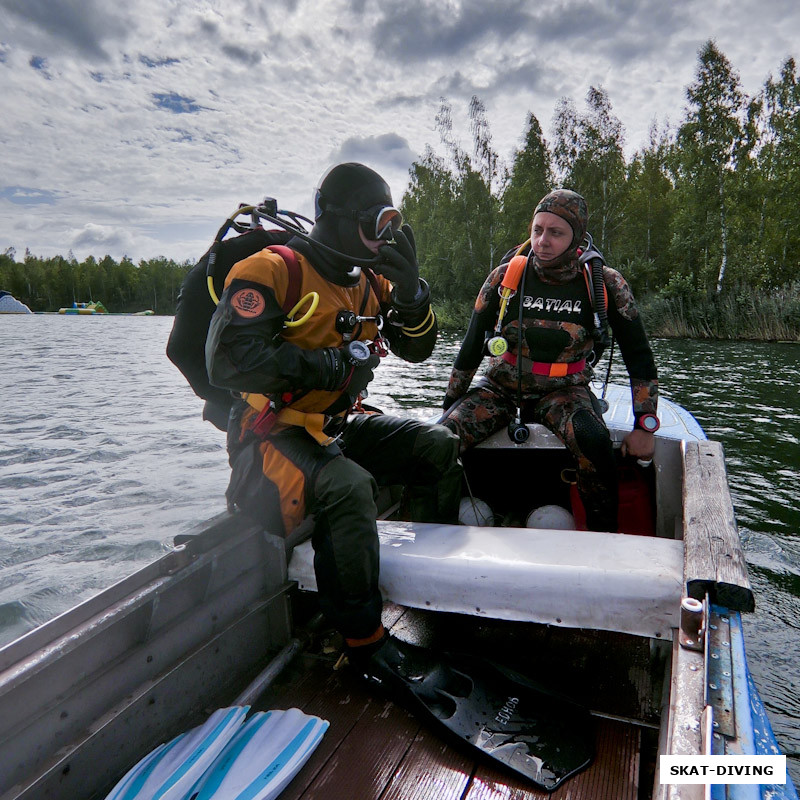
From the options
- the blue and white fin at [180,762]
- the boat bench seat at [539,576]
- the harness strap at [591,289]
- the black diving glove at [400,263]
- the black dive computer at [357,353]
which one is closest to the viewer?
the blue and white fin at [180,762]

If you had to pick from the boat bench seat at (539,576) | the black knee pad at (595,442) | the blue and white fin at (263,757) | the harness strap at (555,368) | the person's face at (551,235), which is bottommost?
the blue and white fin at (263,757)

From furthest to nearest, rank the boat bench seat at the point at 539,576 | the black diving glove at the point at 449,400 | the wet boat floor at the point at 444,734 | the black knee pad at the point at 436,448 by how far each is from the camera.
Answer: the black diving glove at the point at 449,400, the black knee pad at the point at 436,448, the boat bench seat at the point at 539,576, the wet boat floor at the point at 444,734

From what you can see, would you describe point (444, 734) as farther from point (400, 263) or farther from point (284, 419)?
point (400, 263)

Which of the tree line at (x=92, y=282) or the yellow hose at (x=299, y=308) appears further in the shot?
the tree line at (x=92, y=282)

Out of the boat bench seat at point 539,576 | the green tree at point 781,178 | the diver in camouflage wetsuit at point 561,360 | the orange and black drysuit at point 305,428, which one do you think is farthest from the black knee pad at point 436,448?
the green tree at point 781,178

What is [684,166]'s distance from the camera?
24.6 metres

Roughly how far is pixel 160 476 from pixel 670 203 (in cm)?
3081

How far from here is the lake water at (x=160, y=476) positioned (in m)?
4.48

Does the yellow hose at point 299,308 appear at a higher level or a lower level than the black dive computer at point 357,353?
higher

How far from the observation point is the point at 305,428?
8.34 feet

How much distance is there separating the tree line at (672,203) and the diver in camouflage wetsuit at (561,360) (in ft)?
60.6

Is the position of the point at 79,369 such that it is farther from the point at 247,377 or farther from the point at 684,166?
the point at 684,166

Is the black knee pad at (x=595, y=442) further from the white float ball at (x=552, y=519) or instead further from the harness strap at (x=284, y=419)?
the harness strap at (x=284, y=419)

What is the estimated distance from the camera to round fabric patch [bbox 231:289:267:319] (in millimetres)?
2297
